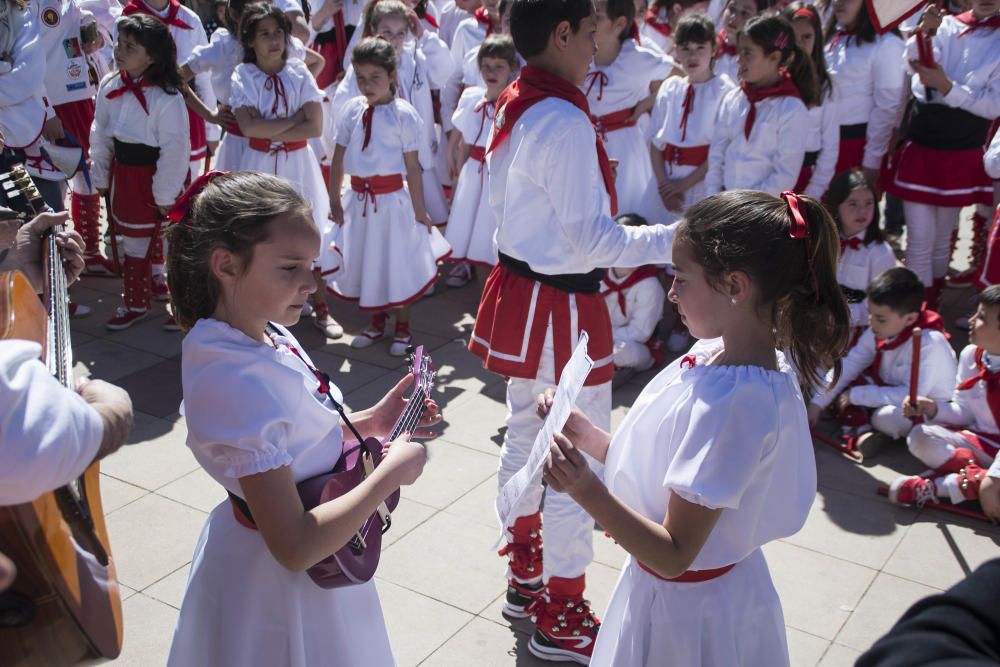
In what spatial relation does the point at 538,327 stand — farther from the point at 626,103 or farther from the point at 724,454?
the point at 626,103

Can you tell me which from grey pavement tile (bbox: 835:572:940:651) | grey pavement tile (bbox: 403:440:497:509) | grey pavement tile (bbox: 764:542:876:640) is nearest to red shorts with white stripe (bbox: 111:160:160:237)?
grey pavement tile (bbox: 403:440:497:509)

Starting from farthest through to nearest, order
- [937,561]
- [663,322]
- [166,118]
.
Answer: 1. [663,322]
2. [166,118]
3. [937,561]

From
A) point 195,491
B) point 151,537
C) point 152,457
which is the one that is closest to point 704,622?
point 151,537

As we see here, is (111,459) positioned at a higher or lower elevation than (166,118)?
lower

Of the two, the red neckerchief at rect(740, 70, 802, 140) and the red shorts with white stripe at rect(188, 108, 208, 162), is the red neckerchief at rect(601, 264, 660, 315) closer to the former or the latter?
the red neckerchief at rect(740, 70, 802, 140)

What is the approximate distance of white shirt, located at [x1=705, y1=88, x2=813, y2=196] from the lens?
210 inches

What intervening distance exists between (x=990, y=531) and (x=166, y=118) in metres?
4.93

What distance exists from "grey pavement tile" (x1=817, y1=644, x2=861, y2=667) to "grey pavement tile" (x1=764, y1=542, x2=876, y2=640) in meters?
0.07

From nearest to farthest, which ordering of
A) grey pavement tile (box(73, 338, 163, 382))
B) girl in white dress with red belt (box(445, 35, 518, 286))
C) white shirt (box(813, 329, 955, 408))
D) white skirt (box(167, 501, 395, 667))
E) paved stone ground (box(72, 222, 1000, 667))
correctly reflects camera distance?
white skirt (box(167, 501, 395, 667)) < paved stone ground (box(72, 222, 1000, 667)) < white shirt (box(813, 329, 955, 408)) < grey pavement tile (box(73, 338, 163, 382)) < girl in white dress with red belt (box(445, 35, 518, 286))

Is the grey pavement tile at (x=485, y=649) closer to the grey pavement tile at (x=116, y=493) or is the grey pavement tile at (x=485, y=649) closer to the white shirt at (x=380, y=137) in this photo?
the grey pavement tile at (x=116, y=493)

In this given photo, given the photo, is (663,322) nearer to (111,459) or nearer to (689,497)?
(111,459)

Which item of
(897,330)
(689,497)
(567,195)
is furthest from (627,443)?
(897,330)

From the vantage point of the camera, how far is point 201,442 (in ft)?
6.63

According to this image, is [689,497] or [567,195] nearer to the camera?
[689,497]
